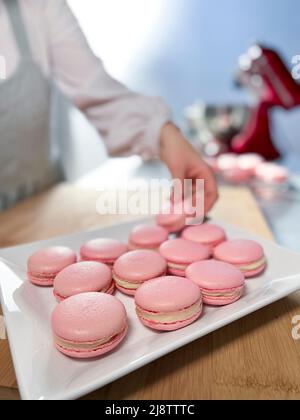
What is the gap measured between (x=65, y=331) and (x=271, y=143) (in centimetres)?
157

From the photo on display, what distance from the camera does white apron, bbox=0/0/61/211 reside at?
3.91 feet

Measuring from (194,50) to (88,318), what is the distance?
1922 millimetres

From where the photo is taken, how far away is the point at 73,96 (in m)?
1.01

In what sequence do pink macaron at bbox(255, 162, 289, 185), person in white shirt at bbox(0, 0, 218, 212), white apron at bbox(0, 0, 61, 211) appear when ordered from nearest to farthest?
person in white shirt at bbox(0, 0, 218, 212) → white apron at bbox(0, 0, 61, 211) → pink macaron at bbox(255, 162, 289, 185)

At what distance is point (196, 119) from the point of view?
188cm

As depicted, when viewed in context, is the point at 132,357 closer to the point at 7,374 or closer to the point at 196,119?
the point at 7,374

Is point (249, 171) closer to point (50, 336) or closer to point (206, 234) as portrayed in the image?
point (206, 234)

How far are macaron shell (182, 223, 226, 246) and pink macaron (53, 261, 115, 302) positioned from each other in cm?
22

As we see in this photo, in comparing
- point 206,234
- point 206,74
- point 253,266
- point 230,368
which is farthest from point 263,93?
point 230,368

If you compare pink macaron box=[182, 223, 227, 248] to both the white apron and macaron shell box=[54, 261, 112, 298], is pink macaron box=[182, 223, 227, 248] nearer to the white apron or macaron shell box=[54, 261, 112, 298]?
macaron shell box=[54, 261, 112, 298]

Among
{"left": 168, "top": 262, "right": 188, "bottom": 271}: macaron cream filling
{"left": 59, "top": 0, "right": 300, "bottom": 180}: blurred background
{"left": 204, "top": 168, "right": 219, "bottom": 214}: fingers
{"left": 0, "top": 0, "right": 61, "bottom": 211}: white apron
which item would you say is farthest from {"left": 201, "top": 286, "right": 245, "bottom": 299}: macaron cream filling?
{"left": 59, "top": 0, "right": 300, "bottom": 180}: blurred background

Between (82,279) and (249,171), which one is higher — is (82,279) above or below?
→ above

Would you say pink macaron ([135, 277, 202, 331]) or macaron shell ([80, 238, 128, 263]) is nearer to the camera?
pink macaron ([135, 277, 202, 331])
